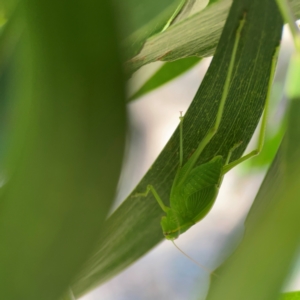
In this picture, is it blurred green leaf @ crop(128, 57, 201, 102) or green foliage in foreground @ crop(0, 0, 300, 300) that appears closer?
green foliage in foreground @ crop(0, 0, 300, 300)

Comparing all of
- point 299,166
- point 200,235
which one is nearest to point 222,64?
point 299,166

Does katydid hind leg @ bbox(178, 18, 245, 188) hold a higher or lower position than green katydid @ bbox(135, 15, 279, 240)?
higher

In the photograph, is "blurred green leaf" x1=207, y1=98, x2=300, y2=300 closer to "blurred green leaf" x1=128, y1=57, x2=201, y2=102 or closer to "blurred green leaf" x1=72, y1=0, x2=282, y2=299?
"blurred green leaf" x1=72, y1=0, x2=282, y2=299

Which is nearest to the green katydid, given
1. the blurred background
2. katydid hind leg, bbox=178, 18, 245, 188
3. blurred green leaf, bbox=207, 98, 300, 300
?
katydid hind leg, bbox=178, 18, 245, 188

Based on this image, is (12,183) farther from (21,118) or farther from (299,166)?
(299,166)

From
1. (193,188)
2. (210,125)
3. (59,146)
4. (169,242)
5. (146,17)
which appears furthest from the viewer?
(169,242)

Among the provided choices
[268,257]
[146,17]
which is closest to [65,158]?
[268,257]

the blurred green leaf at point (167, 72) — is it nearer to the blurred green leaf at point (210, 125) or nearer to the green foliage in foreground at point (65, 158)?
the blurred green leaf at point (210, 125)

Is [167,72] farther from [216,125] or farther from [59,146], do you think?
[59,146]
